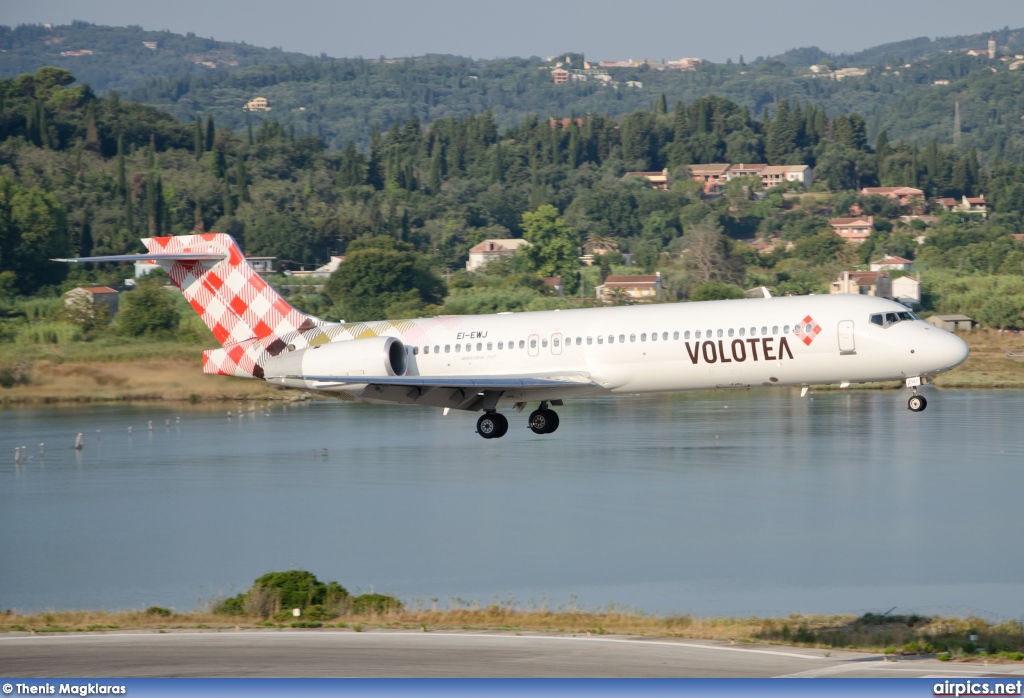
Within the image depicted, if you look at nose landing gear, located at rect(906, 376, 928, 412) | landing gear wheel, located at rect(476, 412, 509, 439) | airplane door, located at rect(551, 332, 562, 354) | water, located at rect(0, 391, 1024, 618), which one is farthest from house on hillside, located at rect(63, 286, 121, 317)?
nose landing gear, located at rect(906, 376, 928, 412)

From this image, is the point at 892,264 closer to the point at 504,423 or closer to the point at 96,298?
the point at 96,298

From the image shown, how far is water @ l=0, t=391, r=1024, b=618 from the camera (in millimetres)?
55312

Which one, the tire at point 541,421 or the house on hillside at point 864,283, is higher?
the house on hillside at point 864,283

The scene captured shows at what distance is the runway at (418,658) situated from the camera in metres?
31.7

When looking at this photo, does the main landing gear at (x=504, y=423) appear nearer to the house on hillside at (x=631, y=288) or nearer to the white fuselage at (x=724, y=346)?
the white fuselage at (x=724, y=346)

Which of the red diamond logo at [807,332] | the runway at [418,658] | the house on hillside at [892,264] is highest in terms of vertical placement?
the house on hillside at [892,264]

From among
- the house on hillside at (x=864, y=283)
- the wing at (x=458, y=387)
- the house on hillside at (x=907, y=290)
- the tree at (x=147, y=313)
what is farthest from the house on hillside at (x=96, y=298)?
the wing at (x=458, y=387)

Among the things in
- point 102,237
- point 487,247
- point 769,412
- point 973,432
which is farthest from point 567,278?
point 973,432

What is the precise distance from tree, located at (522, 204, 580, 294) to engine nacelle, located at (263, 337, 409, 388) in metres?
132

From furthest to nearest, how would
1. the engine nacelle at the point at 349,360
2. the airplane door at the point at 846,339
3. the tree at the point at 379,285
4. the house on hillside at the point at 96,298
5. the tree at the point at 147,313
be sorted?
the tree at the point at 379,285 → the house on hillside at the point at 96,298 → the tree at the point at 147,313 → the engine nacelle at the point at 349,360 → the airplane door at the point at 846,339

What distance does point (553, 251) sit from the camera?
179875mm

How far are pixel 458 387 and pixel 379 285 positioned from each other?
91895 millimetres

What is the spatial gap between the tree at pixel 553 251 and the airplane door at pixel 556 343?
132864 mm

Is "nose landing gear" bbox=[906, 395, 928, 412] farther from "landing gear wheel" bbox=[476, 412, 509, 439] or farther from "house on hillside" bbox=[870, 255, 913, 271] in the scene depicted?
"house on hillside" bbox=[870, 255, 913, 271]
